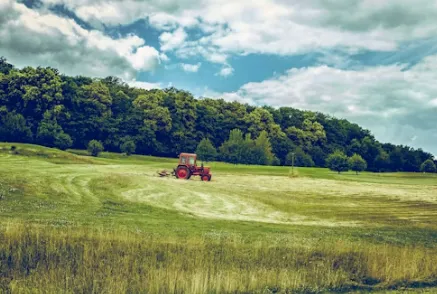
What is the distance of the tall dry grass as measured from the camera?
13.3m

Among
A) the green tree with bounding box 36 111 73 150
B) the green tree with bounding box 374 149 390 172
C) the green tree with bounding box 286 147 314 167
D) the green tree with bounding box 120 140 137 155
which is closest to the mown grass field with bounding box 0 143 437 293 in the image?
the green tree with bounding box 36 111 73 150

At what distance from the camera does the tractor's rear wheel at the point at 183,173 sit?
5019 centimetres

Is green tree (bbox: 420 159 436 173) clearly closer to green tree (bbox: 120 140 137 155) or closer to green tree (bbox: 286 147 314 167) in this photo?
green tree (bbox: 286 147 314 167)

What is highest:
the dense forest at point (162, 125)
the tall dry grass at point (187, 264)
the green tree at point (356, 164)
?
the dense forest at point (162, 125)

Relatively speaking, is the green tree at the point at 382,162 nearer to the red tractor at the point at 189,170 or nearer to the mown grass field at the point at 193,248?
the red tractor at the point at 189,170

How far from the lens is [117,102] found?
123 m

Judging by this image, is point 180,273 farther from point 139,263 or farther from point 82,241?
point 82,241

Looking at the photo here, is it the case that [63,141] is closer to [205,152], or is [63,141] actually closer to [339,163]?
[205,152]

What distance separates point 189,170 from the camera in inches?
1991

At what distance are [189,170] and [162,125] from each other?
71762 mm

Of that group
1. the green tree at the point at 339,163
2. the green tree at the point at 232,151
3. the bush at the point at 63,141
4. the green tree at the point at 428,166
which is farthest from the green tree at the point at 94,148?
the green tree at the point at 428,166

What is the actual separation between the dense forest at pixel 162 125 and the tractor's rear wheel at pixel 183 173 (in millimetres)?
56020

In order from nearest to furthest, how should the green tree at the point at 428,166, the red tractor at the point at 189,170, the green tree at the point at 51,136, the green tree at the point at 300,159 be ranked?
the red tractor at the point at 189,170 < the green tree at the point at 51,136 < the green tree at the point at 300,159 < the green tree at the point at 428,166

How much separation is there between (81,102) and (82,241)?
101112 mm
